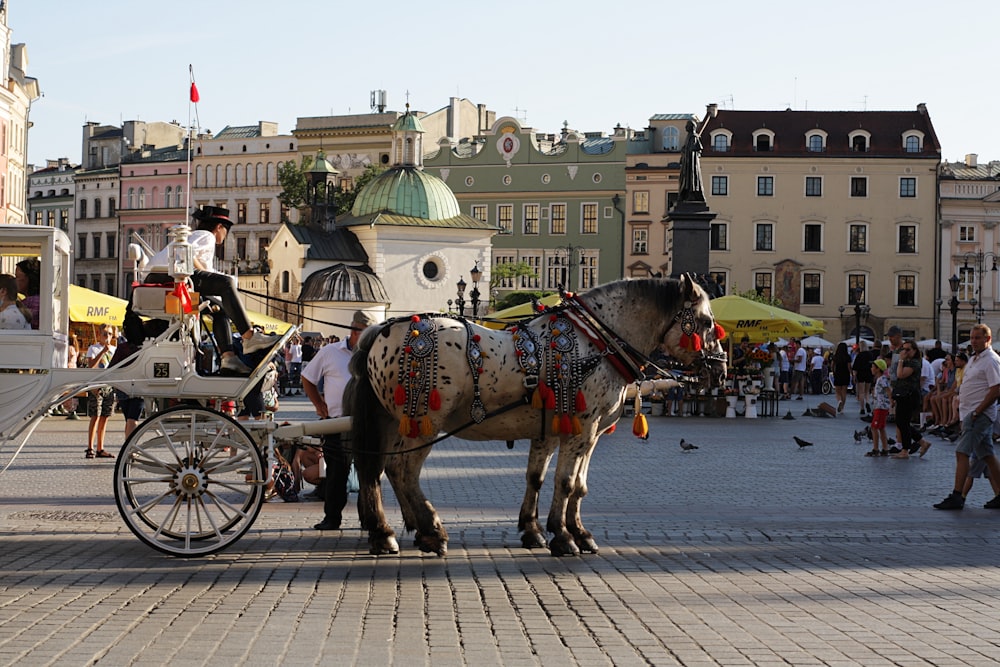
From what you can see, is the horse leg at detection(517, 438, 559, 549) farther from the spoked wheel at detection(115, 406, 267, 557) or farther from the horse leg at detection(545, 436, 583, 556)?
the spoked wheel at detection(115, 406, 267, 557)

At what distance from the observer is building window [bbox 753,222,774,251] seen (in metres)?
93.9

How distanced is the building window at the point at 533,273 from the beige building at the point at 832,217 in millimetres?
13868

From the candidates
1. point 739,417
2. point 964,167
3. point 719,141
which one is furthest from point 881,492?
point 964,167

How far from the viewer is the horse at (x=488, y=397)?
422 inches

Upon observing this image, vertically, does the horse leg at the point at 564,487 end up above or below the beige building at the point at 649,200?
below

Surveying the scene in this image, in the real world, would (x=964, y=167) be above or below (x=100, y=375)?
above

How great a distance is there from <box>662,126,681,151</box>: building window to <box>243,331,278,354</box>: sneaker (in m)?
92.1

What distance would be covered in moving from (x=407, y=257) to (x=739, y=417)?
48579 mm

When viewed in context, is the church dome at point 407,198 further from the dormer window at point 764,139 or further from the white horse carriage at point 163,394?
the white horse carriage at point 163,394

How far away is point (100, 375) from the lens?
1036cm

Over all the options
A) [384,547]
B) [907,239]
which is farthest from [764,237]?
[384,547]

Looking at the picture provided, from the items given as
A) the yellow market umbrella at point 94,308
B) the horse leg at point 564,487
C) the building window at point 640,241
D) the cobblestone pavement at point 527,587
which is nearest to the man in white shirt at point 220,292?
the cobblestone pavement at point 527,587

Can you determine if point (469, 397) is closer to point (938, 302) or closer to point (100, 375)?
point (100, 375)

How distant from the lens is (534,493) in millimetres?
11320
